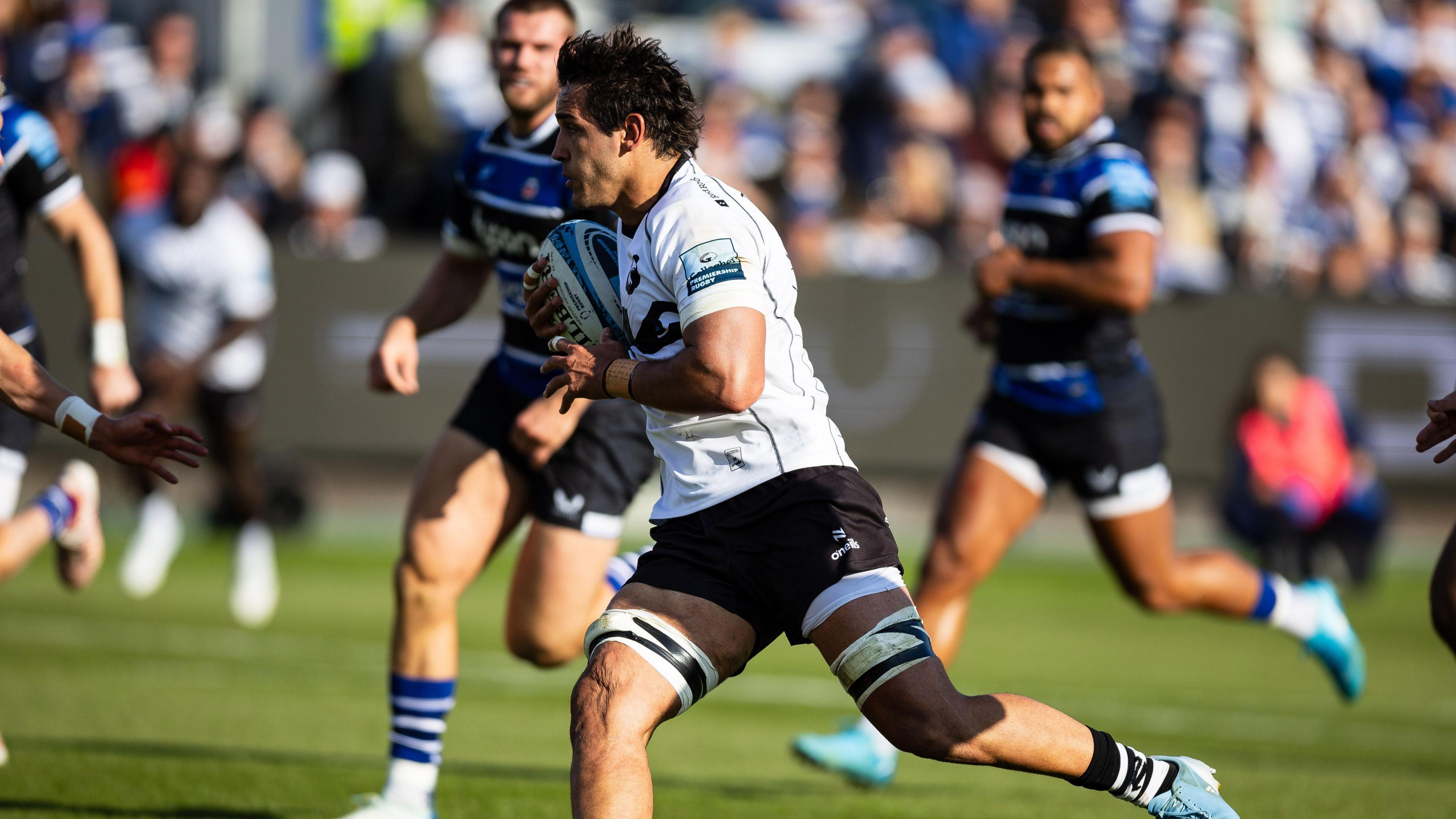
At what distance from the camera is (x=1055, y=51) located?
680 cm

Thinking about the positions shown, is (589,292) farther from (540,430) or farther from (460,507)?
(460,507)

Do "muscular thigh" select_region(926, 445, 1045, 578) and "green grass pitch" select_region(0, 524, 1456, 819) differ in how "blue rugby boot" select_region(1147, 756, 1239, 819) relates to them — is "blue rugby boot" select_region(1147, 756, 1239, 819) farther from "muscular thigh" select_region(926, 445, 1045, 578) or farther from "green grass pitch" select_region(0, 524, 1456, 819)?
"muscular thigh" select_region(926, 445, 1045, 578)

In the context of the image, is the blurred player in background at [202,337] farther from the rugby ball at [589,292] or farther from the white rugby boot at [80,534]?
the rugby ball at [589,292]

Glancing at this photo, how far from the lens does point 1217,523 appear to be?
1430 cm

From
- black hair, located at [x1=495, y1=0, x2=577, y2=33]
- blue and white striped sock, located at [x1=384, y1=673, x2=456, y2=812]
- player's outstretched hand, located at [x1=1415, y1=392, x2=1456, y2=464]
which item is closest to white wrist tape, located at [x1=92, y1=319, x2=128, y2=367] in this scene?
blue and white striped sock, located at [x1=384, y1=673, x2=456, y2=812]

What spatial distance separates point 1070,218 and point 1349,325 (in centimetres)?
902

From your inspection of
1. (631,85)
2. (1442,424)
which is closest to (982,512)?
(1442,424)

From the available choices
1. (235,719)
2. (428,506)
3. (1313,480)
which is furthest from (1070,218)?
(1313,480)

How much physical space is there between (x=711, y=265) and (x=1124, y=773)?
5.67 ft

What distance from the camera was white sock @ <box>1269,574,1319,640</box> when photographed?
7406mm

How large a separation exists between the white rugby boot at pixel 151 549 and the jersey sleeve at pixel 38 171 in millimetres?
5898

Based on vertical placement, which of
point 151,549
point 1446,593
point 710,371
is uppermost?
point 710,371

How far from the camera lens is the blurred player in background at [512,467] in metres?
5.77

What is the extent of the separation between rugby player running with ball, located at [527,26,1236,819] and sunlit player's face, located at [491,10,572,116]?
1438 millimetres
